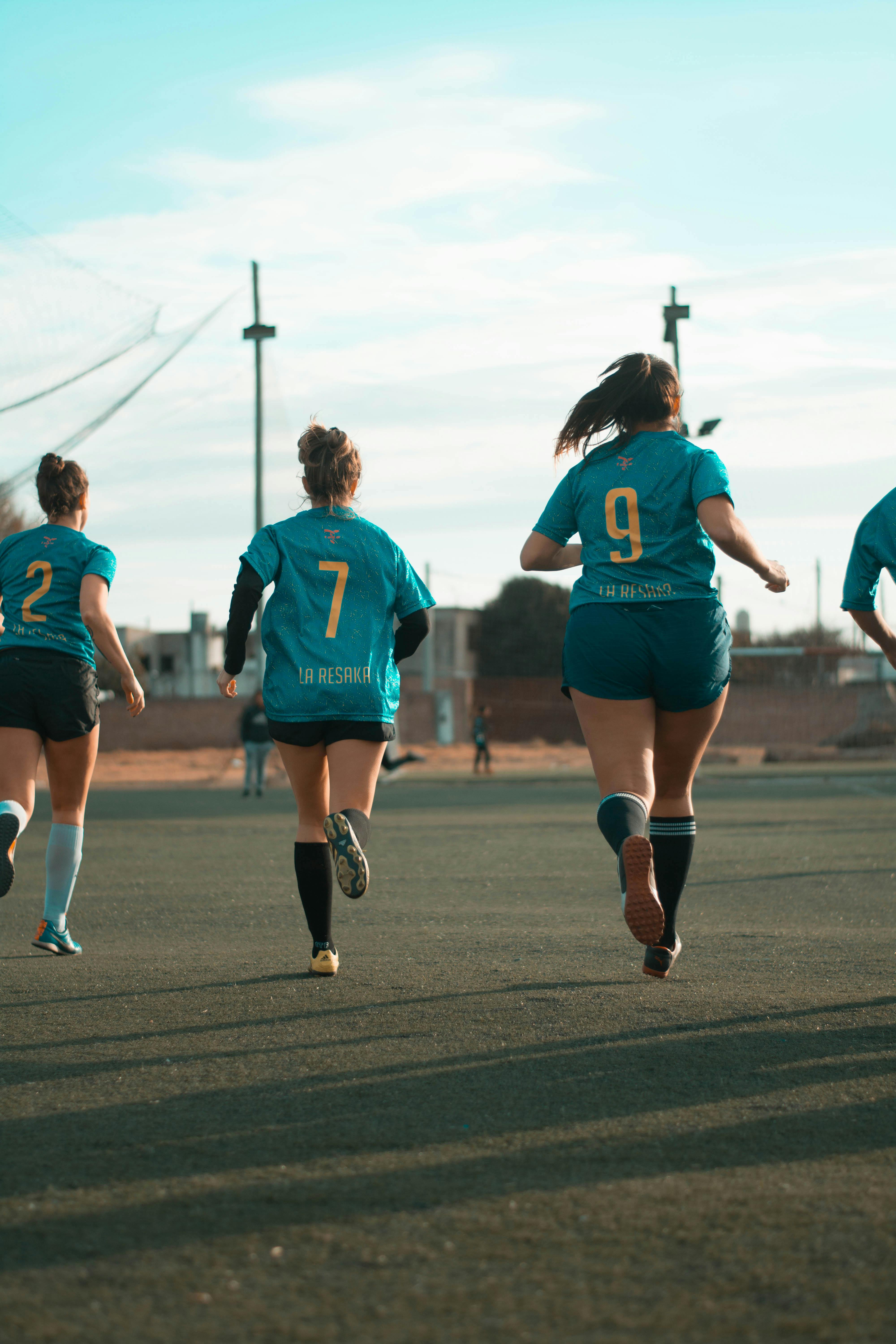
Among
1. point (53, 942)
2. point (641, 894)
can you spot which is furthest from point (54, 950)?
point (641, 894)

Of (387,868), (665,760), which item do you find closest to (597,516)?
(665,760)

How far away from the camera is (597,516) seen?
449 cm

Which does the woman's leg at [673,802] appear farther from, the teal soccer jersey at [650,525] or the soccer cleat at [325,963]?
the soccer cleat at [325,963]

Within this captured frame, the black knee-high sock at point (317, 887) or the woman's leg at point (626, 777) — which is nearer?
the woman's leg at point (626, 777)

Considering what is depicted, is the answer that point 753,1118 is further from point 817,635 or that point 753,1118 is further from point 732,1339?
point 817,635

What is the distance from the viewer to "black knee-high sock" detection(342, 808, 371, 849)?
4555 millimetres

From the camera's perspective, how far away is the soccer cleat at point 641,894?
3.78 m

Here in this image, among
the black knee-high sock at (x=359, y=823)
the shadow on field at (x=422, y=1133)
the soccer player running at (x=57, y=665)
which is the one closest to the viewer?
the shadow on field at (x=422, y=1133)

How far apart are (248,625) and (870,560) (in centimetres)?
211

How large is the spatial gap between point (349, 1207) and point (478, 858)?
7.72 meters

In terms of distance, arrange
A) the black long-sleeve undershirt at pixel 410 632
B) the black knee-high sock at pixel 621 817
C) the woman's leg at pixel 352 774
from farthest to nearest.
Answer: the black long-sleeve undershirt at pixel 410 632
the woman's leg at pixel 352 774
the black knee-high sock at pixel 621 817

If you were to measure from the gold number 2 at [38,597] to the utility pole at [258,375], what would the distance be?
2208cm

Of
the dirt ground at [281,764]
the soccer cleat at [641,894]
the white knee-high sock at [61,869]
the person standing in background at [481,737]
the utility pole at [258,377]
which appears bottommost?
the dirt ground at [281,764]

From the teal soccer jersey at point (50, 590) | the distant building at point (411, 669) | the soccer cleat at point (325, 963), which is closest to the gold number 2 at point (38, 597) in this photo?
the teal soccer jersey at point (50, 590)
